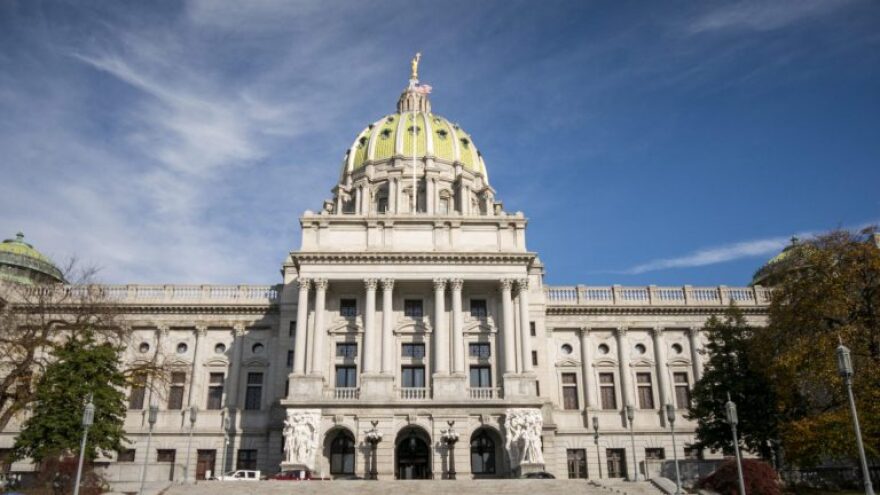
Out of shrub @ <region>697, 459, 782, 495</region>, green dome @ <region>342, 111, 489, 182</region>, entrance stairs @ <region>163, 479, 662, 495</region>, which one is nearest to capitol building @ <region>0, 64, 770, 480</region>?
entrance stairs @ <region>163, 479, 662, 495</region>

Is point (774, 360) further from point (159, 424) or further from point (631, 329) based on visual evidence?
point (159, 424)

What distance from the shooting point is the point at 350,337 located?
51.1m

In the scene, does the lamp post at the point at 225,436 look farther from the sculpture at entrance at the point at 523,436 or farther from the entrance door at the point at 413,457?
the sculpture at entrance at the point at 523,436

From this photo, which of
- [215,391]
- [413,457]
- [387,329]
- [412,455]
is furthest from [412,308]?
[215,391]

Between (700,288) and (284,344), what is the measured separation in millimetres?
33789

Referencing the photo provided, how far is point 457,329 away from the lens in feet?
162

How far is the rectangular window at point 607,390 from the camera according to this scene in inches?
2245

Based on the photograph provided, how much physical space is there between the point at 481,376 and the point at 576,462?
36.0ft

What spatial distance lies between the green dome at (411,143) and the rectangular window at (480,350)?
36.4 m

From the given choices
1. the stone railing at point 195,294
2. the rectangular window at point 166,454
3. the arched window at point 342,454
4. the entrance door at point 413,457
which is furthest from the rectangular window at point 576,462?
the rectangular window at point 166,454

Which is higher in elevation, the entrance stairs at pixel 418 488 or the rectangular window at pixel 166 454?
the rectangular window at pixel 166 454

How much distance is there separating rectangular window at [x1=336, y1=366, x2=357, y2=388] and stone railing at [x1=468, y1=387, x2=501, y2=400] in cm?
817

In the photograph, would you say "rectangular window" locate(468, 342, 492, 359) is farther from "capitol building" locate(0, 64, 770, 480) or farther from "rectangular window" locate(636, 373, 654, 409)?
"rectangular window" locate(636, 373, 654, 409)

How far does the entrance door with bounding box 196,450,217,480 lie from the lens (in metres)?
53.5
